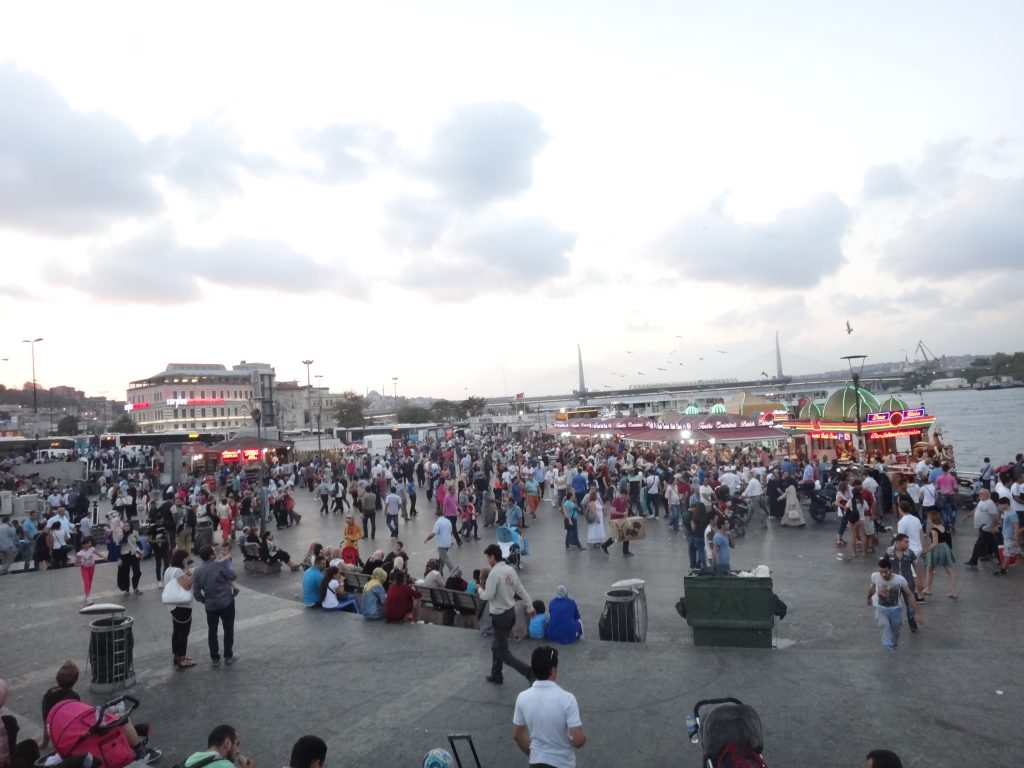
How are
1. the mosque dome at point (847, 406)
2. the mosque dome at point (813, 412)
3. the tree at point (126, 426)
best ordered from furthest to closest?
the tree at point (126, 426) < the mosque dome at point (813, 412) < the mosque dome at point (847, 406)

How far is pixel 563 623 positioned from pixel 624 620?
821 mm

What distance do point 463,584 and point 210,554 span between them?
12.1ft

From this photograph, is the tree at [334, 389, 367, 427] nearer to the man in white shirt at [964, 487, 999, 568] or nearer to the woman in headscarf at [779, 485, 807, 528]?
the woman in headscarf at [779, 485, 807, 528]

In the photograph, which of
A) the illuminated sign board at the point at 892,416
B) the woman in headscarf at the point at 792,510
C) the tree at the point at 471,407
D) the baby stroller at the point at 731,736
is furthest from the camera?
the tree at the point at 471,407

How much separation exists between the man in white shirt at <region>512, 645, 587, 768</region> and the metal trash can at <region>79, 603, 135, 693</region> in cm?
531

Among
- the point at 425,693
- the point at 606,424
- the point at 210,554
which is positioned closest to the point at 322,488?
the point at 210,554

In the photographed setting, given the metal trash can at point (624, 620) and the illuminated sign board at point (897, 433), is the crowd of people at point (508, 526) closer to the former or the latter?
the metal trash can at point (624, 620)

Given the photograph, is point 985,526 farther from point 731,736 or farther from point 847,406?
point 847,406

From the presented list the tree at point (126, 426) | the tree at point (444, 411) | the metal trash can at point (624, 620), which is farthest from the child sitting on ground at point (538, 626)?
the tree at point (444, 411)

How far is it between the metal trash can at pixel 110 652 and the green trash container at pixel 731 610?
6.55 metres

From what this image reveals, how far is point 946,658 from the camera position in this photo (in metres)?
6.66

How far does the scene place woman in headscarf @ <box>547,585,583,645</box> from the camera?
296 inches

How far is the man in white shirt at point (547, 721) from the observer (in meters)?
3.72

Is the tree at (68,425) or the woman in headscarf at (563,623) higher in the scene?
the tree at (68,425)
